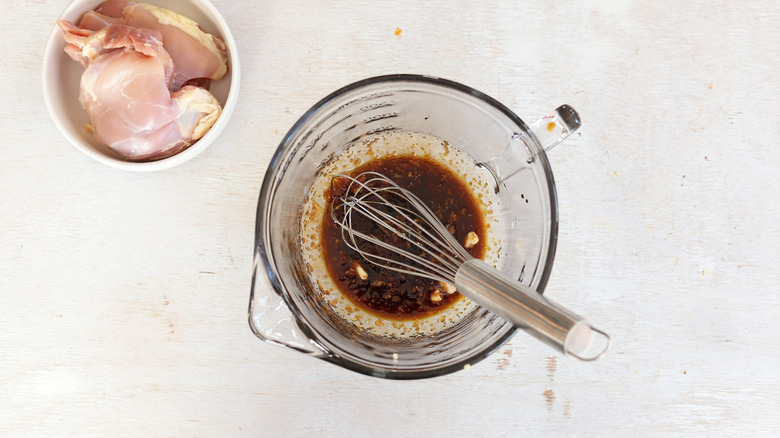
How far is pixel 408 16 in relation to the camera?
2.15 feet

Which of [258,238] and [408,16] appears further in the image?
[408,16]

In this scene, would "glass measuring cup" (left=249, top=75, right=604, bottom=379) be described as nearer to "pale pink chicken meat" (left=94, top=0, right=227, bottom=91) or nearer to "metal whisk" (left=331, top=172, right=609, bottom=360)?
"metal whisk" (left=331, top=172, right=609, bottom=360)

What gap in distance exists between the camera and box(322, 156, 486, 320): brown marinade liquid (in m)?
0.59

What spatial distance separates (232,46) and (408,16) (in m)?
0.22

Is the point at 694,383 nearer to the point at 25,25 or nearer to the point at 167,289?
the point at 167,289

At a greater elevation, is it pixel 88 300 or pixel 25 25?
pixel 25 25

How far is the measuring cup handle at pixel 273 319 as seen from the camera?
50cm

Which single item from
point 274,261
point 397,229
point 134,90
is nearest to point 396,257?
point 397,229

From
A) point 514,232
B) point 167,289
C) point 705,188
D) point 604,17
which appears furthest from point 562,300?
point 167,289

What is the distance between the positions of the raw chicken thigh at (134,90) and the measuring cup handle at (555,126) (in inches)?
14.0

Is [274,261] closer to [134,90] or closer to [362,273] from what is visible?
[362,273]

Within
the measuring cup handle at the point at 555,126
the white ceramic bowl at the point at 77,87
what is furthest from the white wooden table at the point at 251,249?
the measuring cup handle at the point at 555,126

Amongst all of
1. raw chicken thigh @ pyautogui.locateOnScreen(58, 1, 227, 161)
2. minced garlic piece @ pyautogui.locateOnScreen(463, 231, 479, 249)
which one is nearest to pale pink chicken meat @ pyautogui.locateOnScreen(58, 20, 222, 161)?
raw chicken thigh @ pyautogui.locateOnScreen(58, 1, 227, 161)

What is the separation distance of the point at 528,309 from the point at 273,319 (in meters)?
0.25
